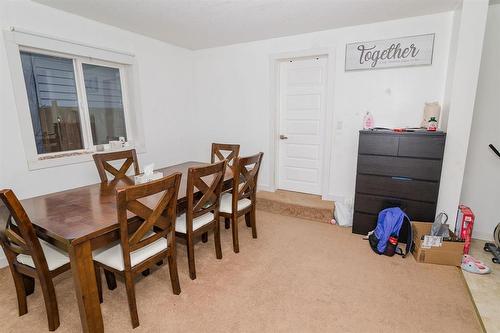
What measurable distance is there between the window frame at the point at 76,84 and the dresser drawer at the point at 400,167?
2895 millimetres

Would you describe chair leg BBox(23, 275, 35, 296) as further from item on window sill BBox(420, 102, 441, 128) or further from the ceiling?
item on window sill BBox(420, 102, 441, 128)

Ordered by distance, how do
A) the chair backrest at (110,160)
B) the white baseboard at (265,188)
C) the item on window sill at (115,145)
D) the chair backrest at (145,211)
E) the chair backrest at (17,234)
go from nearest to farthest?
1. the chair backrest at (17,234)
2. the chair backrest at (145,211)
3. the chair backrest at (110,160)
4. the item on window sill at (115,145)
5. the white baseboard at (265,188)

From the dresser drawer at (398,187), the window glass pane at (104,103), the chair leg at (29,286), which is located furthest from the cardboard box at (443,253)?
the window glass pane at (104,103)

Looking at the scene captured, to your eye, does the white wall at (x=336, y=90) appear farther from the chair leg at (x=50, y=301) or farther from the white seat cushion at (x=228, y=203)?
the chair leg at (x=50, y=301)

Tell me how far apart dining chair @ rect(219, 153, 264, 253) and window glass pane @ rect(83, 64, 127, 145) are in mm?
1775

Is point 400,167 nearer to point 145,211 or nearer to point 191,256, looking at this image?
point 191,256

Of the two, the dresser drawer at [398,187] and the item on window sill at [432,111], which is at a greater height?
the item on window sill at [432,111]

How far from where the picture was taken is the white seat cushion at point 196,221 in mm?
2088

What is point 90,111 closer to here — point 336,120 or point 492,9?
point 336,120

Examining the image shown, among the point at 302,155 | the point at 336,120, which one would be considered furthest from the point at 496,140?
the point at 302,155

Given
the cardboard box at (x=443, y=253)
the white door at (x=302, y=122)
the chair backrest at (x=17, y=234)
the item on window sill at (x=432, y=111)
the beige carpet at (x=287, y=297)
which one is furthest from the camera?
the white door at (x=302, y=122)

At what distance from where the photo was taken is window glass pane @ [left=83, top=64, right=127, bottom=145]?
302cm

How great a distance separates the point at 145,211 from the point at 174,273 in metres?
0.66

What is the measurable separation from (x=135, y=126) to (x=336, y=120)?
9.00ft
